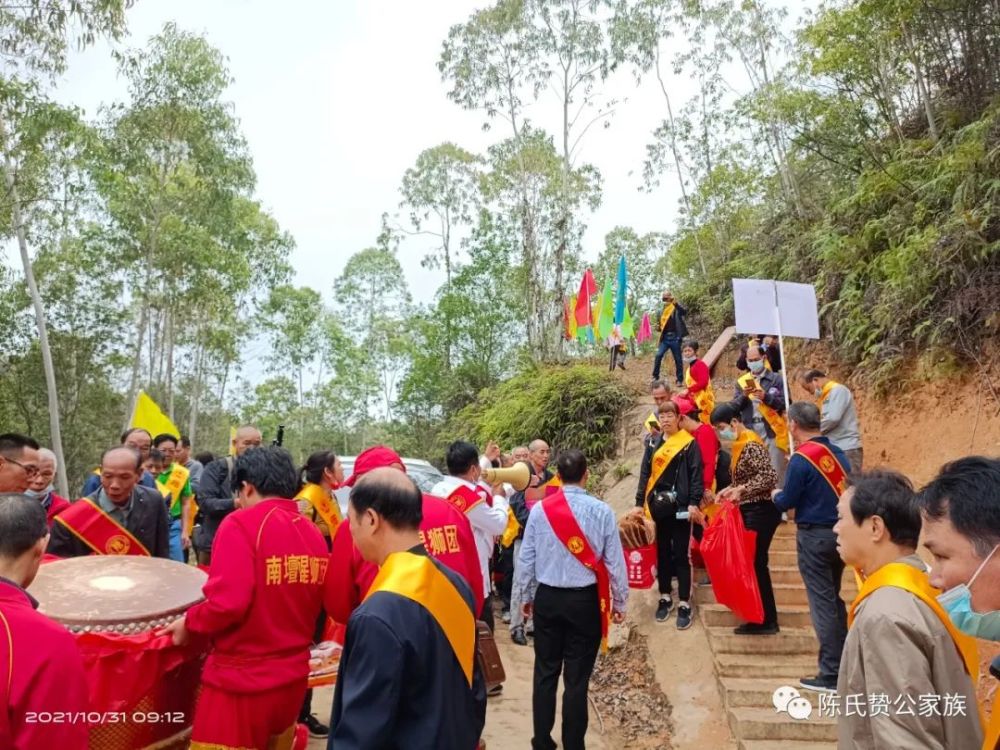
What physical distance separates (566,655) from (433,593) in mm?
2586

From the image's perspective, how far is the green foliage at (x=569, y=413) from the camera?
39.8 ft

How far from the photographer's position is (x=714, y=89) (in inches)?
731

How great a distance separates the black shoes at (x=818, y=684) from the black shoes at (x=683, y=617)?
1.22 meters

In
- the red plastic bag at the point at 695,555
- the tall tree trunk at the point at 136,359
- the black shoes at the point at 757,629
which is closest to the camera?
the black shoes at the point at 757,629

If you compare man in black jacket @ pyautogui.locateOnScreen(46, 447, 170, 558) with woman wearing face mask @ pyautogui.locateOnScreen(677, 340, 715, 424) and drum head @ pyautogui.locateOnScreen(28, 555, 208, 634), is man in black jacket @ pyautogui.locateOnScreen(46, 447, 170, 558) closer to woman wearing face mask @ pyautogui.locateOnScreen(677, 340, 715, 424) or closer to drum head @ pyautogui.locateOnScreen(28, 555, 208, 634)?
drum head @ pyautogui.locateOnScreen(28, 555, 208, 634)

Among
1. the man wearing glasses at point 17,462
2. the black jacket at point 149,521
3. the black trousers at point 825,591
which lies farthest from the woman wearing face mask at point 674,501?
the man wearing glasses at point 17,462

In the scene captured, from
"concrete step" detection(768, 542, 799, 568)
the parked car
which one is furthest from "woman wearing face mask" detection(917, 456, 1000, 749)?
the parked car

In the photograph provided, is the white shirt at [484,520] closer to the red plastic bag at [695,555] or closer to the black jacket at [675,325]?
the red plastic bag at [695,555]

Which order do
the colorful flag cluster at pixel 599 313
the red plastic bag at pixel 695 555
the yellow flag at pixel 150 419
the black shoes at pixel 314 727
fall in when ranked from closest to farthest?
the black shoes at pixel 314 727
the red plastic bag at pixel 695 555
the yellow flag at pixel 150 419
the colorful flag cluster at pixel 599 313

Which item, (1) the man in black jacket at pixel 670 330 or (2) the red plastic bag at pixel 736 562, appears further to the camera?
(1) the man in black jacket at pixel 670 330

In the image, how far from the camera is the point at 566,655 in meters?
4.23

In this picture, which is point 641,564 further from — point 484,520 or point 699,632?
point 484,520

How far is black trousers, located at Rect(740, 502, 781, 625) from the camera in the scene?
5.23 m

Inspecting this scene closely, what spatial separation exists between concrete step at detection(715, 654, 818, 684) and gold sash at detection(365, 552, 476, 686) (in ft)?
12.2
